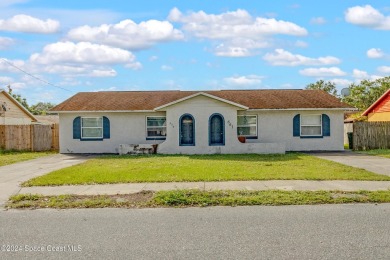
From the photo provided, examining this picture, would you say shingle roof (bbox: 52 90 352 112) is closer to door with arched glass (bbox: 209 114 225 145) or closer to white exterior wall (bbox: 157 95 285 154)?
white exterior wall (bbox: 157 95 285 154)

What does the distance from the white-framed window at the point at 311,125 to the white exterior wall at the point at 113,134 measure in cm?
846

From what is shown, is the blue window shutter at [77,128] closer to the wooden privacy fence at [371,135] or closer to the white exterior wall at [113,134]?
the white exterior wall at [113,134]

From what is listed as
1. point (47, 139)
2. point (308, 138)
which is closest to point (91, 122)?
point (47, 139)

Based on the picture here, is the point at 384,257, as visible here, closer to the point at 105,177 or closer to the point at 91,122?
the point at 105,177

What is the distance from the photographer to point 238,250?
5.79 m

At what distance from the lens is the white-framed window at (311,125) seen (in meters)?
24.3

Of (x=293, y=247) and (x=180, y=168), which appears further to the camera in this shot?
(x=180, y=168)

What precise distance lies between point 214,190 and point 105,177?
14.0ft

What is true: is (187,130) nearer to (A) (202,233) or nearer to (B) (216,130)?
(B) (216,130)

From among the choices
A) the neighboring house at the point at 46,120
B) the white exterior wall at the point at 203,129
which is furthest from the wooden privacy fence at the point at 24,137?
the neighboring house at the point at 46,120

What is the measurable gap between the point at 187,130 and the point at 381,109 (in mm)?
18906

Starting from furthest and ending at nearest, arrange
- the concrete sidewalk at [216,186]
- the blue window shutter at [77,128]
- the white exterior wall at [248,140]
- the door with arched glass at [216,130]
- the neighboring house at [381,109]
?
the neighboring house at [381,109] < the blue window shutter at [77,128] < the white exterior wall at [248,140] < the door with arched glass at [216,130] < the concrete sidewalk at [216,186]

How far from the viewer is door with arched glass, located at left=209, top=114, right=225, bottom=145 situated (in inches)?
887

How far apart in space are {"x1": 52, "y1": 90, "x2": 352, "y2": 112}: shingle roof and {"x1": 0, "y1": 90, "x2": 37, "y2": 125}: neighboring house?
8.55 meters
